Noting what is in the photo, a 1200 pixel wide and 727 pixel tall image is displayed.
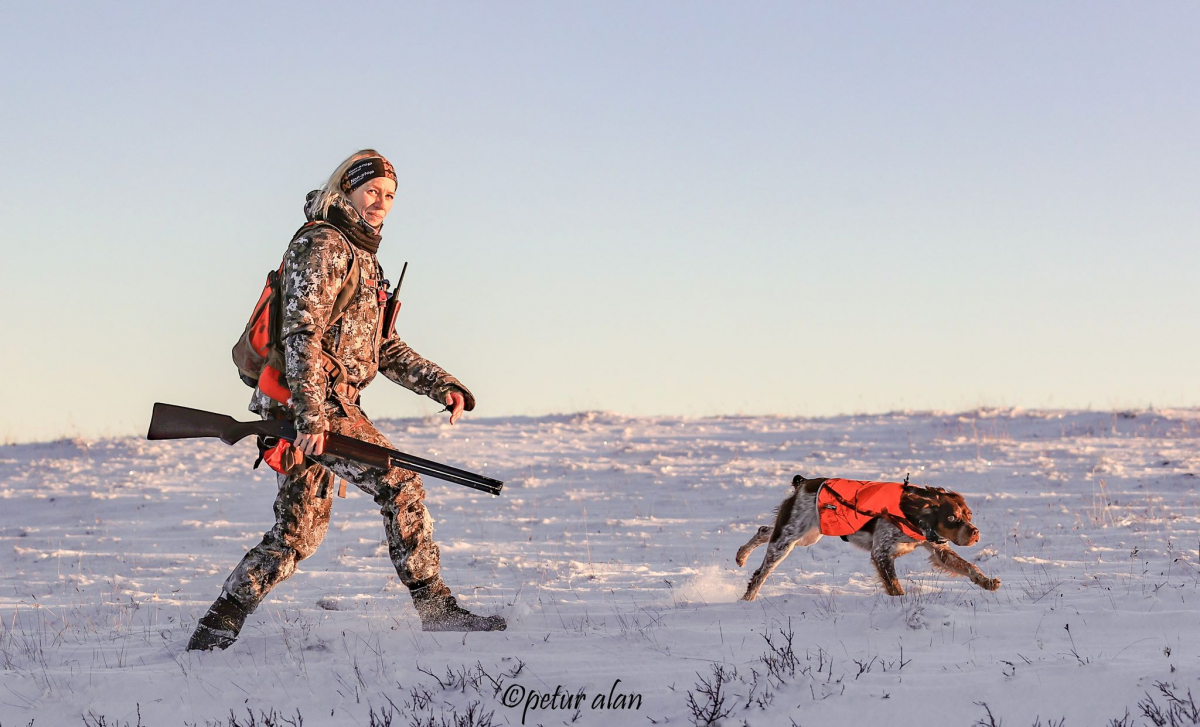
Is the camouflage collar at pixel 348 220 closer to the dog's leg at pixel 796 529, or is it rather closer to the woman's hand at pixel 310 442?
the woman's hand at pixel 310 442

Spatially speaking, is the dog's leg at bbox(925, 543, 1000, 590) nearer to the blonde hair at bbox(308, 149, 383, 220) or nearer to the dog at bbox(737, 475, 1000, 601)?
the dog at bbox(737, 475, 1000, 601)

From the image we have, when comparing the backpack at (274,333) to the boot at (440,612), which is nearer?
the backpack at (274,333)

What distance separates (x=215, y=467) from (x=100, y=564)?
17.9 ft

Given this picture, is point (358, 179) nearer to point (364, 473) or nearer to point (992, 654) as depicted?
point (364, 473)

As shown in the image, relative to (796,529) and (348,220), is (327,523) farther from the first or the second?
(796,529)

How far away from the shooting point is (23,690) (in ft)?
16.9

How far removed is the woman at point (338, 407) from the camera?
516cm

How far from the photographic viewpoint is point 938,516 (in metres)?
6.83

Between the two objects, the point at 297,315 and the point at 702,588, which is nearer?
the point at 297,315

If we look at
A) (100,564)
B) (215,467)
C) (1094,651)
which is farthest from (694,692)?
(215,467)

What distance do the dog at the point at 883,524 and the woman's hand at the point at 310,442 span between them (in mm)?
3222

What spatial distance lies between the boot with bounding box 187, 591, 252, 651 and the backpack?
116 centimetres

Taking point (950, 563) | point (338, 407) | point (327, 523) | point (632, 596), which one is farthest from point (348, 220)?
point (950, 563)

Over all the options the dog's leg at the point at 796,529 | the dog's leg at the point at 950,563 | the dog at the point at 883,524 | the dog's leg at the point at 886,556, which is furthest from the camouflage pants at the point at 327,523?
the dog's leg at the point at 950,563
